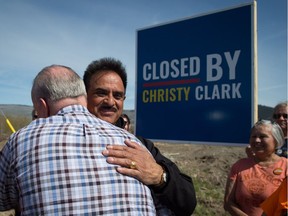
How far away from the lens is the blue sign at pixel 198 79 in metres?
3.22

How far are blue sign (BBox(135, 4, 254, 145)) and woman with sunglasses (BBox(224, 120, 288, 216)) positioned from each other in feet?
1.14

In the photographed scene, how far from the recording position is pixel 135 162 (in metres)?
1.46

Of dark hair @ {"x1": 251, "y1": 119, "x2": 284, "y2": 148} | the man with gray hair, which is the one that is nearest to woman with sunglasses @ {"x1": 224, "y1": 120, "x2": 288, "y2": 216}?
dark hair @ {"x1": 251, "y1": 119, "x2": 284, "y2": 148}

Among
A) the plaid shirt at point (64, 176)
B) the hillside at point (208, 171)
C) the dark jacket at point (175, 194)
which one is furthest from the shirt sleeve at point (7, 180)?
the hillside at point (208, 171)

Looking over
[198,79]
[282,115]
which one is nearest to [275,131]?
[282,115]

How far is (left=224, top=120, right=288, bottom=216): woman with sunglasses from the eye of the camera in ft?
8.73

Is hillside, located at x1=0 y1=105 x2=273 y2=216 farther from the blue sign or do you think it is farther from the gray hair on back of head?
the gray hair on back of head

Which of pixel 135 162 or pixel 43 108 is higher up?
pixel 43 108

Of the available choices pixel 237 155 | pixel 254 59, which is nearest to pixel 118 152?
pixel 254 59

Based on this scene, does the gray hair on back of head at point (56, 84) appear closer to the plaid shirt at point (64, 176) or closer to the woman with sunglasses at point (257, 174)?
the plaid shirt at point (64, 176)

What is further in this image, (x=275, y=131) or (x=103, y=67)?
(x=275, y=131)

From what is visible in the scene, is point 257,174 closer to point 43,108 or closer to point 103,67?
point 103,67

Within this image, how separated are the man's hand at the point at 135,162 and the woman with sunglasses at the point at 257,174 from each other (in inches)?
55.8

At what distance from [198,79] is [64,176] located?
246 centimetres
